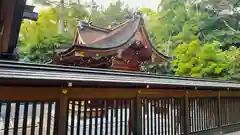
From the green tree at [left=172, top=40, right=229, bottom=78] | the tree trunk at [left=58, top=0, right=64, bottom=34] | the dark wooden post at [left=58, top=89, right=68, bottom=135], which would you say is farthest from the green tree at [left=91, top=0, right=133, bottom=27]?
the dark wooden post at [left=58, top=89, right=68, bottom=135]

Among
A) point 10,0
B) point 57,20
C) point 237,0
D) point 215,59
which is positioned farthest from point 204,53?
point 57,20

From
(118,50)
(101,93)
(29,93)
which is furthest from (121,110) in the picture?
(118,50)

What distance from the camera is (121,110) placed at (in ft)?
14.8

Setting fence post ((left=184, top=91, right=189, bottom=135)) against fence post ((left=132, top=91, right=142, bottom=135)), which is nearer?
fence post ((left=132, top=91, right=142, bottom=135))

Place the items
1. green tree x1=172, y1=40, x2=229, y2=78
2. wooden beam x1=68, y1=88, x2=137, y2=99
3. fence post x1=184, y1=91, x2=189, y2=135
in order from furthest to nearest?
green tree x1=172, y1=40, x2=229, y2=78, fence post x1=184, y1=91, x2=189, y2=135, wooden beam x1=68, y1=88, x2=137, y2=99

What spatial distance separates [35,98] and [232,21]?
2470 cm

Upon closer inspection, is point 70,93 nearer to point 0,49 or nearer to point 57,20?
point 0,49

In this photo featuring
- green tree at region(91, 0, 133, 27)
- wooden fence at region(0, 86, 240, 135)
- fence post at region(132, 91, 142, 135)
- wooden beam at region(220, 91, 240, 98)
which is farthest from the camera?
green tree at region(91, 0, 133, 27)

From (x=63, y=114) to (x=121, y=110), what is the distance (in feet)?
4.65

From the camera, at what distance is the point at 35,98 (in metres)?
3.27

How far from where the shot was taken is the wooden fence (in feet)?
10.6

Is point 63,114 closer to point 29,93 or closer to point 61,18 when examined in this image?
point 29,93

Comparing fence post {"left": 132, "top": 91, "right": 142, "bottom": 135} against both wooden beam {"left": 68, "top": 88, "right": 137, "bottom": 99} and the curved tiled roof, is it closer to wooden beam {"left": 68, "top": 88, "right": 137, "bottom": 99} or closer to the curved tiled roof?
wooden beam {"left": 68, "top": 88, "right": 137, "bottom": 99}

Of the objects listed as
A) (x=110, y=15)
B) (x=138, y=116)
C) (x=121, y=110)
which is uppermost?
(x=110, y=15)
